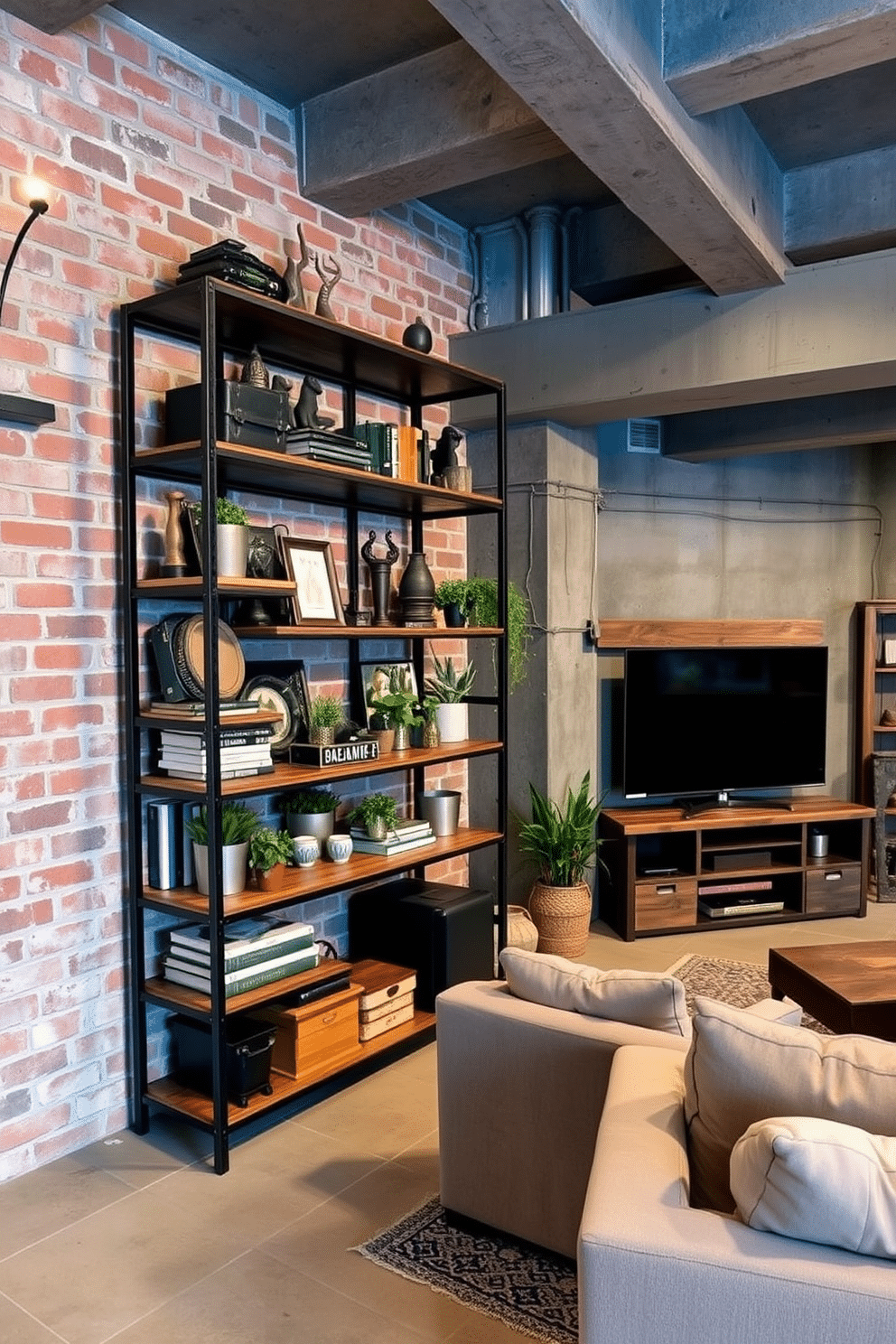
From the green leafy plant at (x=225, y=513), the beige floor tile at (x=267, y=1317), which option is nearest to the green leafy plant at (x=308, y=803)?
the green leafy plant at (x=225, y=513)

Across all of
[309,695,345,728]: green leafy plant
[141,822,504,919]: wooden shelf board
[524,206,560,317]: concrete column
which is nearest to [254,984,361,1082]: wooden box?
[141,822,504,919]: wooden shelf board

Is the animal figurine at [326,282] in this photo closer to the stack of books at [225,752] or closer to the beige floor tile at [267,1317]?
the stack of books at [225,752]

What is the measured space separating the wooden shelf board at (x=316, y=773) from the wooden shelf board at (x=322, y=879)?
0.28 meters

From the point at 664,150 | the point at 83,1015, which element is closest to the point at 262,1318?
the point at 83,1015

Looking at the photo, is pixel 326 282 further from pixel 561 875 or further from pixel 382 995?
pixel 561 875

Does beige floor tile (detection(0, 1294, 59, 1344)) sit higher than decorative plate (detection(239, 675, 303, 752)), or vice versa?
decorative plate (detection(239, 675, 303, 752))

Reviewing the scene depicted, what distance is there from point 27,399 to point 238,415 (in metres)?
0.52

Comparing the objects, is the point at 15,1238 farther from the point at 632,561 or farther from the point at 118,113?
the point at 632,561

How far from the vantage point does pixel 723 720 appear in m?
4.86

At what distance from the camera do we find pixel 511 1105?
211cm

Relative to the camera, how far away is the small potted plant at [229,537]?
2562mm

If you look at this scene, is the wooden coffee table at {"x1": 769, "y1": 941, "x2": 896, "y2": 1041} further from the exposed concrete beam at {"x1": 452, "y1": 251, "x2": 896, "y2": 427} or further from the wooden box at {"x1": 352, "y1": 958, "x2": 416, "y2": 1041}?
the exposed concrete beam at {"x1": 452, "y1": 251, "x2": 896, "y2": 427}

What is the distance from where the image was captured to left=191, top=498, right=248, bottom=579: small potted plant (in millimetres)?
2562

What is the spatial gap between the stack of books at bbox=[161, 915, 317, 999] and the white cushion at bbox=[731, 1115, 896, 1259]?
5.35 ft
